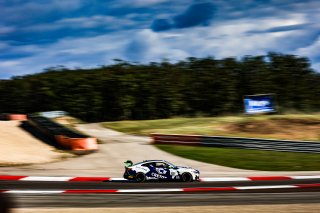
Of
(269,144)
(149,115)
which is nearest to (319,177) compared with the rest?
(269,144)

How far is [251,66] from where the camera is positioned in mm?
72312

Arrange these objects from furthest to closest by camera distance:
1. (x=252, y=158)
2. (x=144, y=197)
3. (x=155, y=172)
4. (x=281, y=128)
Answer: (x=281, y=128) → (x=252, y=158) → (x=155, y=172) → (x=144, y=197)

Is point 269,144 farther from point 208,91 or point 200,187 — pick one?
point 208,91

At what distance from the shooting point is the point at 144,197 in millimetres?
14203

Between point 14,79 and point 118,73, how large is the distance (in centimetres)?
1898

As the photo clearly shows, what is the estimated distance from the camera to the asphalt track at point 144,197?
42.5 ft

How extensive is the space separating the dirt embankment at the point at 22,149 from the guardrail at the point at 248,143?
26.5 ft

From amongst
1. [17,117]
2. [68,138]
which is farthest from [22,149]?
[17,117]

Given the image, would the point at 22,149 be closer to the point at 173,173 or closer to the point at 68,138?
the point at 68,138

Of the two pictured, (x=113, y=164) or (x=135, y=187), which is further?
(x=113, y=164)

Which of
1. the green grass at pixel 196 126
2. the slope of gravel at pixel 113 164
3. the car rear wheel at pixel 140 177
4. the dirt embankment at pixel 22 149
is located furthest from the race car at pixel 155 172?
the green grass at pixel 196 126

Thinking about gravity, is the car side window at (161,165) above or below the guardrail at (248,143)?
below

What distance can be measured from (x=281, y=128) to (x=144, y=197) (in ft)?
83.0

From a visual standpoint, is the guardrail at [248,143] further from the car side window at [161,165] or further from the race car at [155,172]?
the car side window at [161,165]
